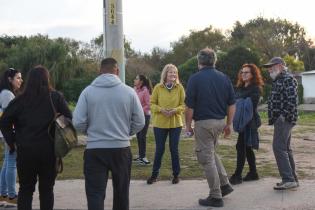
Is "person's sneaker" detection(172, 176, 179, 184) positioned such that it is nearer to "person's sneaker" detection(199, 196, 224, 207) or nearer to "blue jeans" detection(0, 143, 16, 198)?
"person's sneaker" detection(199, 196, 224, 207)

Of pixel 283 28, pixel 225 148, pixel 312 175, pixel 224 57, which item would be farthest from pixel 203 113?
pixel 283 28

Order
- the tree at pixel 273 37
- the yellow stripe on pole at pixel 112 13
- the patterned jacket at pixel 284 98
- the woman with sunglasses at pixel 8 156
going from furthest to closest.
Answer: the tree at pixel 273 37
the yellow stripe on pole at pixel 112 13
the patterned jacket at pixel 284 98
the woman with sunglasses at pixel 8 156

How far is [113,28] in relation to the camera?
39.2ft

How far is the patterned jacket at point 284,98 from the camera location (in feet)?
25.5

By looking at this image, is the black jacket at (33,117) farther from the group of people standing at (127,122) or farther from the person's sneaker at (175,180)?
the person's sneaker at (175,180)

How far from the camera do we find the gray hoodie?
571 cm

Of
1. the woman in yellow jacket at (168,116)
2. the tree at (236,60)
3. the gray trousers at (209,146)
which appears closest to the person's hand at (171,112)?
the woman in yellow jacket at (168,116)

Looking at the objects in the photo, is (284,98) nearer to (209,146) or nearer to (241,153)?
(241,153)

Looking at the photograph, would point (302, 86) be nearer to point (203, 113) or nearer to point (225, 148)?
point (225, 148)

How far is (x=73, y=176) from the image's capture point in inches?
375

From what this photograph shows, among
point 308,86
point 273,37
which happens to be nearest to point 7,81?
point 308,86

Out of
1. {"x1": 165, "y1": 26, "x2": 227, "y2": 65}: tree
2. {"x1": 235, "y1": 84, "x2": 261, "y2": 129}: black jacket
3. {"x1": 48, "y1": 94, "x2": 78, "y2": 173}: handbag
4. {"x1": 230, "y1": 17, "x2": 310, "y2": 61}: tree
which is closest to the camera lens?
{"x1": 48, "y1": 94, "x2": 78, "y2": 173}: handbag

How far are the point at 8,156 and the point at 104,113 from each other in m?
2.21

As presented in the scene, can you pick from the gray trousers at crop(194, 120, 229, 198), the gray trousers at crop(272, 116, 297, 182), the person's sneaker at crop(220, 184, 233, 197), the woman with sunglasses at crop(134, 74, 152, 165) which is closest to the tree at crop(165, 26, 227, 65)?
the woman with sunglasses at crop(134, 74, 152, 165)
